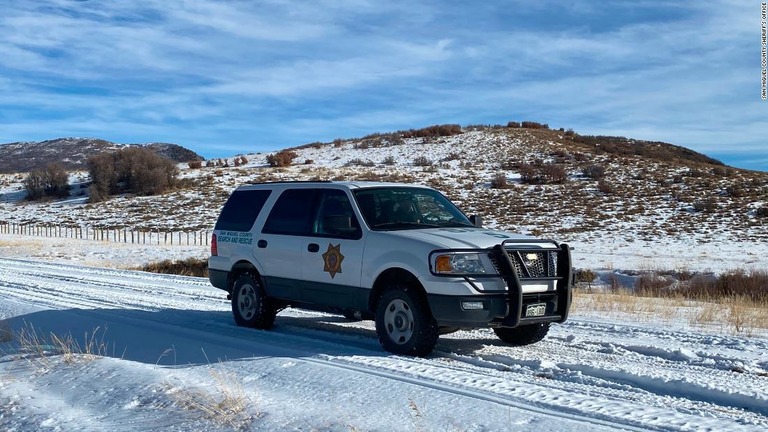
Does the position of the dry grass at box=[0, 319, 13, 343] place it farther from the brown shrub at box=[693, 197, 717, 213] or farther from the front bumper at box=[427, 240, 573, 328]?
the brown shrub at box=[693, 197, 717, 213]

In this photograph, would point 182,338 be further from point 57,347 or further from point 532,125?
point 532,125

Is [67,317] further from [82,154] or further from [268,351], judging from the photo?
[82,154]

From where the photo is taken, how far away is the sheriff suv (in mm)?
8172

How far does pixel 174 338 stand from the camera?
963 cm

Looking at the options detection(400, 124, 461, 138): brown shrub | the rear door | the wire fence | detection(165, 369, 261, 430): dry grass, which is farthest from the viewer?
detection(400, 124, 461, 138): brown shrub

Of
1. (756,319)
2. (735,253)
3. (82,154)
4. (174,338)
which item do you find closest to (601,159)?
(735,253)

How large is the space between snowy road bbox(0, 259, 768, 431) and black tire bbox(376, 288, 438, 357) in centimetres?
17

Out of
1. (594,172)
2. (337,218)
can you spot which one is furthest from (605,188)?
(337,218)

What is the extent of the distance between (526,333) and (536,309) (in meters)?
1.00

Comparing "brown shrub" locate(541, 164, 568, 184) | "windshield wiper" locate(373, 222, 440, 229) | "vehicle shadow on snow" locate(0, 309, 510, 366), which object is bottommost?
"vehicle shadow on snow" locate(0, 309, 510, 366)

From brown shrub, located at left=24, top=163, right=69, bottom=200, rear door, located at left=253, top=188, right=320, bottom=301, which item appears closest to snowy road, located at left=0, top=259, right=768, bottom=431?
rear door, located at left=253, top=188, right=320, bottom=301

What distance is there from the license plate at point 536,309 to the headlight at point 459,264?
2.07ft

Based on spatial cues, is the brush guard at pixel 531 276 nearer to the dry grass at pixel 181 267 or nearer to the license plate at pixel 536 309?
the license plate at pixel 536 309

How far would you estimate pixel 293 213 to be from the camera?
1023 centimetres
